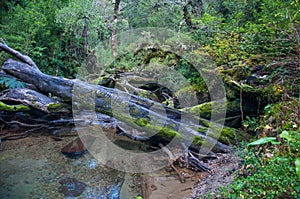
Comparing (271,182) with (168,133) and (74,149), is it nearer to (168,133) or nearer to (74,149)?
(168,133)

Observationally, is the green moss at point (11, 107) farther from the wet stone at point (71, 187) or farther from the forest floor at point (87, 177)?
the wet stone at point (71, 187)

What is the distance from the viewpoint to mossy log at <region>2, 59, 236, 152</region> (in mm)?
5195

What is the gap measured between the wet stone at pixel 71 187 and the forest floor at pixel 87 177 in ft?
0.28

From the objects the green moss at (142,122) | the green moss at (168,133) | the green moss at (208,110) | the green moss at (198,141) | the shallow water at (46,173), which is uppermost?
the green moss at (208,110)

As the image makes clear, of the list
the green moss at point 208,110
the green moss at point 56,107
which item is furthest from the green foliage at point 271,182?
the green moss at point 56,107

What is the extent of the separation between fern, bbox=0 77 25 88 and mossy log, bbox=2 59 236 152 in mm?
726

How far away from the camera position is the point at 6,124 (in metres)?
6.67

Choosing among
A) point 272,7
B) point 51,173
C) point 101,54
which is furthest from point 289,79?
point 101,54

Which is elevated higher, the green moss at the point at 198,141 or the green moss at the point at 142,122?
the green moss at the point at 142,122

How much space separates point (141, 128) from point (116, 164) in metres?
0.94

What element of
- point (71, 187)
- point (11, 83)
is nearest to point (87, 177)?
point (71, 187)

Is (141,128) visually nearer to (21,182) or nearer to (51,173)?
(51,173)

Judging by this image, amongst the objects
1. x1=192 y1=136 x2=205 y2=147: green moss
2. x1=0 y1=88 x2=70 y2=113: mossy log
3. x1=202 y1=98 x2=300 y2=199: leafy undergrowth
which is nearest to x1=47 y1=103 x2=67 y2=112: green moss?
x1=0 y1=88 x2=70 y2=113: mossy log

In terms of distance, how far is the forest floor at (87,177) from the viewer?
391cm
